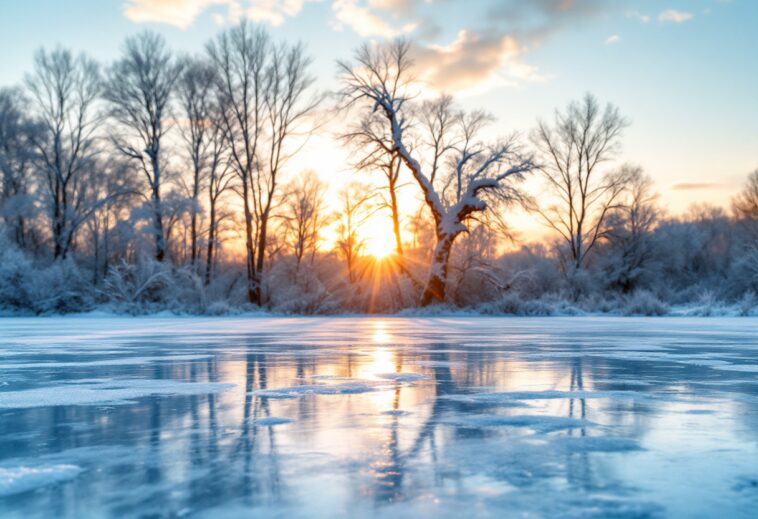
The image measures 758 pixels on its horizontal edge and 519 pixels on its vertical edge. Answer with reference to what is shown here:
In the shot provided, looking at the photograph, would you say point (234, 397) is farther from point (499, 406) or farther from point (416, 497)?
point (416, 497)

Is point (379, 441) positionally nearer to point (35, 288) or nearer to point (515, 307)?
point (515, 307)

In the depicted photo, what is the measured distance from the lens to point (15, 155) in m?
34.1

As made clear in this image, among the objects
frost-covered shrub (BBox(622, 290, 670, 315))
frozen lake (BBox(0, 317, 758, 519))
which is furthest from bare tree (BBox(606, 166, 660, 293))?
frozen lake (BBox(0, 317, 758, 519))

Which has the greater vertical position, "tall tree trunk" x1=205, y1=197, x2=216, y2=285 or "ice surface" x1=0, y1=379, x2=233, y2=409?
"tall tree trunk" x1=205, y1=197, x2=216, y2=285

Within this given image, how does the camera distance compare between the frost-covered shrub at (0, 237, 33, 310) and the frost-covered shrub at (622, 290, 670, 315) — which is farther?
the frost-covered shrub at (0, 237, 33, 310)

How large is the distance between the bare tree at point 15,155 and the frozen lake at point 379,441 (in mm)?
31549

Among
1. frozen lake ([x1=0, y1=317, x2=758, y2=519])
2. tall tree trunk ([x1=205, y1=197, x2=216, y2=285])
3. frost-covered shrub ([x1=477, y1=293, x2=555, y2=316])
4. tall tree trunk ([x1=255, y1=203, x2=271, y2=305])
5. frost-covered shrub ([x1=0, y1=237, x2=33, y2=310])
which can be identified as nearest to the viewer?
frozen lake ([x1=0, y1=317, x2=758, y2=519])

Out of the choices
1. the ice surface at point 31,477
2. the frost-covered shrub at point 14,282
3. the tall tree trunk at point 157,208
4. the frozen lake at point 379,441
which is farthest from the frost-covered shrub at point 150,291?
the ice surface at point 31,477

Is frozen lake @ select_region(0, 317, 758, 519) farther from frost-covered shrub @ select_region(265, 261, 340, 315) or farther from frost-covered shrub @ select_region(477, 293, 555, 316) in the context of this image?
frost-covered shrub @ select_region(265, 261, 340, 315)

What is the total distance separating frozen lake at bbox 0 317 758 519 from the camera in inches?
76.4

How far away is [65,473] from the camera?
7.48 ft

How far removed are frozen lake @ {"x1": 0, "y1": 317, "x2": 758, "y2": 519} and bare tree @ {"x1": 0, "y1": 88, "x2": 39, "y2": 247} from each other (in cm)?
3155

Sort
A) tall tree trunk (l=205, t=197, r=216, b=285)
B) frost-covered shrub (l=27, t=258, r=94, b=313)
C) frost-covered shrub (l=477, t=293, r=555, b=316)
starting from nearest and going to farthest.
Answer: frost-covered shrub (l=27, t=258, r=94, b=313) → frost-covered shrub (l=477, t=293, r=555, b=316) → tall tree trunk (l=205, t=197, r=216, b=285)

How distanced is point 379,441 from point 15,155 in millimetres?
37470
